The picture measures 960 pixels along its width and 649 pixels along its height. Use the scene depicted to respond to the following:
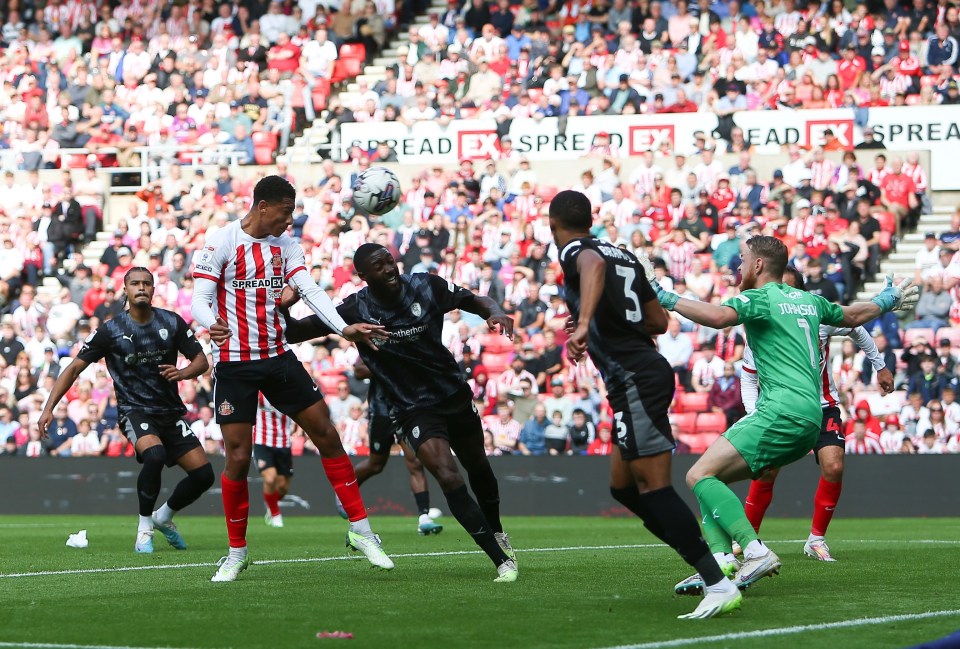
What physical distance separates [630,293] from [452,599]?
6.73 ft

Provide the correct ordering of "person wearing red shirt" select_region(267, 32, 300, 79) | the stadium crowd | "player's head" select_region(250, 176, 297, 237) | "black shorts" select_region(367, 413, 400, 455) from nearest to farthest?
"player's head" select_region(250, 176, 297, 237) < "black shorts" select_region(367, 413, 400, 455) < the stadium crowd < "person wearing red shirt" select_region(267, 32, 300, 79)

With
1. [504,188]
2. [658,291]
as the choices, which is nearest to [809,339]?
[658,291]

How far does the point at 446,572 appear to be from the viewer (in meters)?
10.3

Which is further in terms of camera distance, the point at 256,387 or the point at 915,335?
the point at 915,335

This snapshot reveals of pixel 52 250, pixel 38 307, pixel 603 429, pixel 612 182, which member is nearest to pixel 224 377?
pixel 603 429

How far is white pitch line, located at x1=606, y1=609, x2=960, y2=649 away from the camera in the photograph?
6.52 meters

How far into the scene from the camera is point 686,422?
20.6m

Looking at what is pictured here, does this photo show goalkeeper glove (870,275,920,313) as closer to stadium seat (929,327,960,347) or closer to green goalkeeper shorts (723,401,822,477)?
green goalkeeper shorts (723,401,822,477)

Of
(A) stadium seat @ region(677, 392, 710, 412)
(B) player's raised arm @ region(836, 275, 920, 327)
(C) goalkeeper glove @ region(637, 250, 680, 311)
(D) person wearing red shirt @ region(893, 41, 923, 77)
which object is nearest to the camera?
(C) goalkeeper glove @ region(637, 250, 680, 311)

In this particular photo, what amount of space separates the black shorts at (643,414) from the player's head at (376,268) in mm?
2579

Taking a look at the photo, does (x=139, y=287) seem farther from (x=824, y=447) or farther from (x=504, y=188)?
(x=504, y=188)

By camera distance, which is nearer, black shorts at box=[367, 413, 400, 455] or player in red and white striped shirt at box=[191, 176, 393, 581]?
player in red and white striped shirt at box=[191, 176, 393, 581]

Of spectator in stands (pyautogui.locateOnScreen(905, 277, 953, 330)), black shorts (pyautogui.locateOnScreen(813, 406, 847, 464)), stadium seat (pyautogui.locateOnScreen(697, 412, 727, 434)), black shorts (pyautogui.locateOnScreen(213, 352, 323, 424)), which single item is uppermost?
black shorts (pyautogui.locateOnScreen(213, 352, 323, 424))

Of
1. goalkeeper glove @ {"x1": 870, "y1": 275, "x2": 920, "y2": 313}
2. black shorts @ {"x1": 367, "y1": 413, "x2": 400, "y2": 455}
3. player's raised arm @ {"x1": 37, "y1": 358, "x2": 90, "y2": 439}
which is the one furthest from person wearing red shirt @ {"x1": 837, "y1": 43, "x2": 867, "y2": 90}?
goalkeeper glove @ {"x1": 870, "y1": 275, "x2": 920, "y2": 313}
